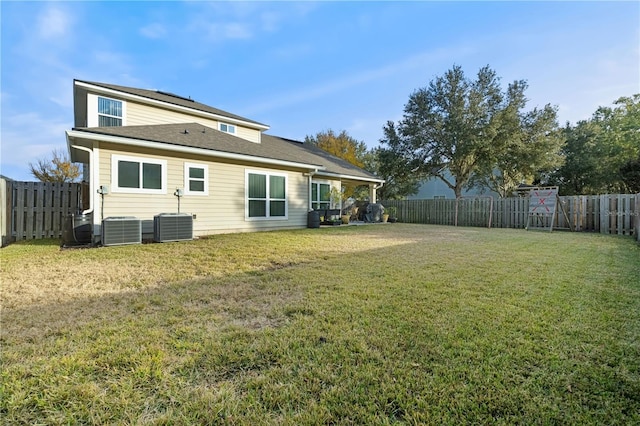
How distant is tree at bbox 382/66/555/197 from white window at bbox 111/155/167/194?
17.0 meters

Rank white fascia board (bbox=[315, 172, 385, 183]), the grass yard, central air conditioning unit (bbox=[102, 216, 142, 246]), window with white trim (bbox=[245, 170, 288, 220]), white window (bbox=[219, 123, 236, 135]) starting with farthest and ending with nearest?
1. white fascia board (bbox=[315, 172, 385, 183])
2. white window (bbox=[219, 123, 236, 135])
3. window with white trim (bbox=[245, 170, 288, 220])
4. central air conditioning unit (bbox=[102, 216, 142, 246])
5. the grass yard

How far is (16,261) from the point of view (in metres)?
5.10

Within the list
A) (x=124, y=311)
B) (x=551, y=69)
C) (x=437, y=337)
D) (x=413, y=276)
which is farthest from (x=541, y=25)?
(x=124, y=311)

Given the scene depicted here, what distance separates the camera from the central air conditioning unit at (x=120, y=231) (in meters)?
6.80

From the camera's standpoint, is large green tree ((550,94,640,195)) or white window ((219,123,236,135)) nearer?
white window ((219,123,236,135))

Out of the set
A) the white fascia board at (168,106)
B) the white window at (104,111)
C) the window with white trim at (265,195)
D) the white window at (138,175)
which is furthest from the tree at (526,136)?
the white window at (104,111)

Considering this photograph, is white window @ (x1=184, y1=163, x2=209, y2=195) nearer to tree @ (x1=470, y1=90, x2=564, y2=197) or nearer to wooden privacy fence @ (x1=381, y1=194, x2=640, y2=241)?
wooden privacy fence @ (x1=381, y1=194, x2=640, y2=241)

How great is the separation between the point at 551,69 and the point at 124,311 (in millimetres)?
15699

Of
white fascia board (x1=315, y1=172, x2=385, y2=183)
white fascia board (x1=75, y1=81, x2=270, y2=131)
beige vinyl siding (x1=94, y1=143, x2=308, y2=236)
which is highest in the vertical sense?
white fascia board (x1=75, y1=81, x2=270, y2=131)

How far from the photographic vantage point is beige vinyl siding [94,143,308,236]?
7.57 meters

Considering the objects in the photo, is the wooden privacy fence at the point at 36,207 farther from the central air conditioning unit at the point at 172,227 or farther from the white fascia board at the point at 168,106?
the white fascia board at the point at 168,106

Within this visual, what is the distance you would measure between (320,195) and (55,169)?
19.3 meters

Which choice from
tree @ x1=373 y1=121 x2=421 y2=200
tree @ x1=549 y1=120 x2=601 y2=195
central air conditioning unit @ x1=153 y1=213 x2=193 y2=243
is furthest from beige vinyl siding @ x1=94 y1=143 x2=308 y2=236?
tree @ x1=549 y1=120 x2=601 y2=195

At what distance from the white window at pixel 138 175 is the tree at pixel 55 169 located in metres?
16.6
